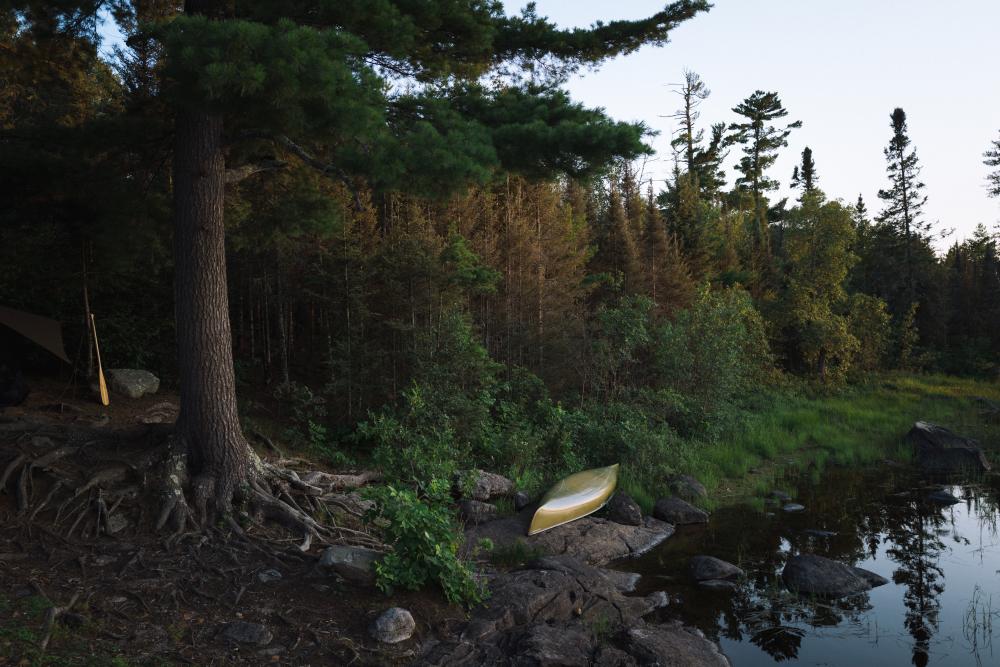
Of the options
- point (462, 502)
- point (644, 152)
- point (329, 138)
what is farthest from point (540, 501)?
point (329, 138)

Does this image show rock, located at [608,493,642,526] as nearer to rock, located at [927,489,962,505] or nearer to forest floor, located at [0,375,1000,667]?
forest floor, located at [0,375,1000,667]

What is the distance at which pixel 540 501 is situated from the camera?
8664 mm

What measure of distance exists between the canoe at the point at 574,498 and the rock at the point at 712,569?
1.60m

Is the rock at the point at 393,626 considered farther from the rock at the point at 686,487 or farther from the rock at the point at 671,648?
the rock at the point at 686,487

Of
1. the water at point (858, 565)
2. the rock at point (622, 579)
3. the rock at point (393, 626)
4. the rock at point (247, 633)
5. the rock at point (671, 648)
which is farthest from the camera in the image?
the rock at point (622, 579)

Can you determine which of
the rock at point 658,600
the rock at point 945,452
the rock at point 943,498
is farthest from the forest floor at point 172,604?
the rock at point 945,452

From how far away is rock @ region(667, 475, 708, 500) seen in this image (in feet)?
35.0

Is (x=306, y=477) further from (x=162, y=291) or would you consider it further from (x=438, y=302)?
(x=162, y=291)

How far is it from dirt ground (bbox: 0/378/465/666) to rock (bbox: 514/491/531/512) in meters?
3.46

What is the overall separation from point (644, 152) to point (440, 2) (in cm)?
255

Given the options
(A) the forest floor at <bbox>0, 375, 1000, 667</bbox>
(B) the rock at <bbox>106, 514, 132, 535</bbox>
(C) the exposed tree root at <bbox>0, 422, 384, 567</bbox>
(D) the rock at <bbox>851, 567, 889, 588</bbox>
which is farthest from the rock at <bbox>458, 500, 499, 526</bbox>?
(D) the rock at <bbox>851, 567, 889, 588</bbox>

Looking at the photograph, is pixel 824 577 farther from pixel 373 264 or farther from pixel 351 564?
pixel 373 264

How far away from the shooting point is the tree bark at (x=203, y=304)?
6.52m

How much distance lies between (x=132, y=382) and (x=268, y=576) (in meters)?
6.42
